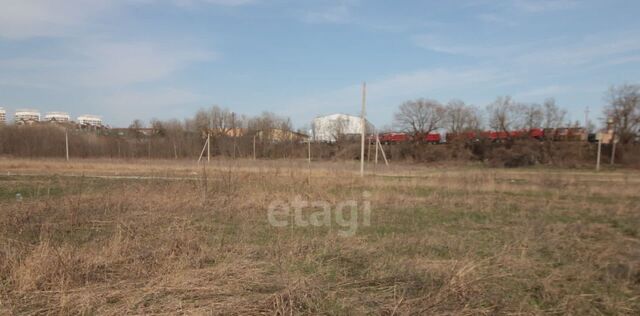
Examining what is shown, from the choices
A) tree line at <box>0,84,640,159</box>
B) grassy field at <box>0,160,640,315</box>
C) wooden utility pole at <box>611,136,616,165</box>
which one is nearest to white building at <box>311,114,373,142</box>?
tree line at <box>0,84,640,159</box>

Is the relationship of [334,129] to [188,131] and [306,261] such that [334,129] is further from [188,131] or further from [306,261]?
[306,261]

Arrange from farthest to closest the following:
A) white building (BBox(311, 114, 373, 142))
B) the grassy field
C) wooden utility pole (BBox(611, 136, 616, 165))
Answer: white building (BBox(311, 114, 373, 142)) < wooden utility pole (BBox(611, 136, 616, 165)) < the grassy field

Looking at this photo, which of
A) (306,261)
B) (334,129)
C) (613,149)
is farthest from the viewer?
(334,129)

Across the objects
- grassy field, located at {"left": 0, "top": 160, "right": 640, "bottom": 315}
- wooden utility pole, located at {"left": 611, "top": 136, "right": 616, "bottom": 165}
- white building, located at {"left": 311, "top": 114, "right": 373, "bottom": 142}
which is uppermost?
white building, located at {"left": 311, "top": 114, "right": 373, "bottom": 142}

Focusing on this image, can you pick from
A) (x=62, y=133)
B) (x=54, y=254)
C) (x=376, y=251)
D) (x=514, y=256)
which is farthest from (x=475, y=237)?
(x=62, y=133)

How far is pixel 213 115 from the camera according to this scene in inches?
1977

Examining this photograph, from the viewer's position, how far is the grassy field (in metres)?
2.99

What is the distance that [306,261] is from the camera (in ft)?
13.8

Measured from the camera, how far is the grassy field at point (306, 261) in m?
2.99

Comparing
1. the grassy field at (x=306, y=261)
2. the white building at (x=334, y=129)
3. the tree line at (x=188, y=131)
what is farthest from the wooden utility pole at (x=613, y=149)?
the grassy field at (x=306, y=261)

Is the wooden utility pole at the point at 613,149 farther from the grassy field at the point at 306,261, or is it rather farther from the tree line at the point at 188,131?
the grassy field at the point at 306,261

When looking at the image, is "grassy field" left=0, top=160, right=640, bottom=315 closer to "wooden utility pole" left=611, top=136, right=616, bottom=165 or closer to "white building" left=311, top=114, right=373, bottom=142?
"wooden utility pole" left=611, top=136, right=616, bottom=165

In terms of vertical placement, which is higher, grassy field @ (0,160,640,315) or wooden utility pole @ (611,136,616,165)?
wooden utility pole @ (611,136,616,165)

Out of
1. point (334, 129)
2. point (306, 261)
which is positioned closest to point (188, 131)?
point (334, 129)
